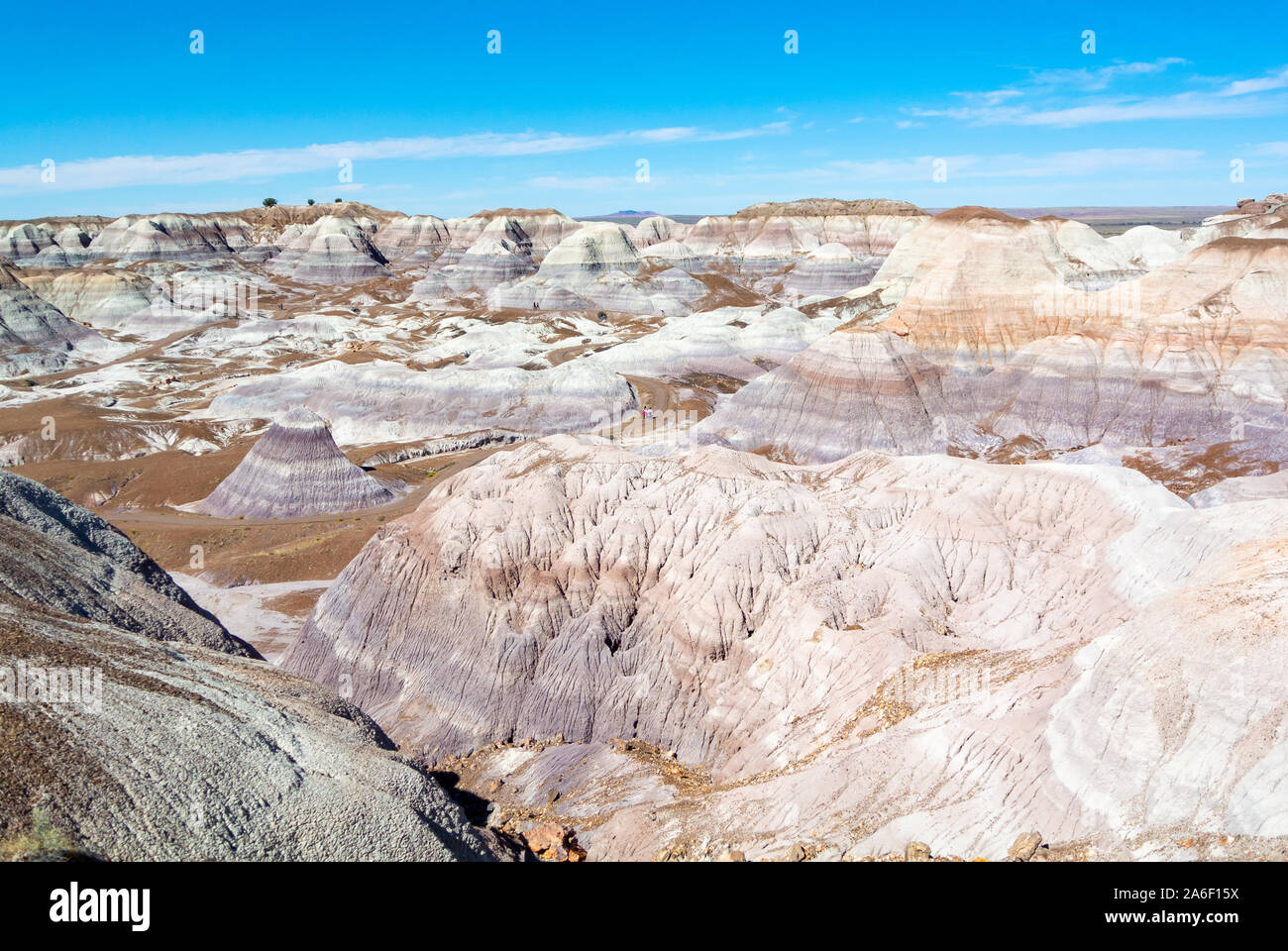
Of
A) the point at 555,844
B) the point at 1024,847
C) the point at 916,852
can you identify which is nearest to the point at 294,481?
the point at 555,844

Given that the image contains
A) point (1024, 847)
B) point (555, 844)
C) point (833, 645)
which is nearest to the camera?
point (1024, 847)

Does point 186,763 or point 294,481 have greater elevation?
point 294,481

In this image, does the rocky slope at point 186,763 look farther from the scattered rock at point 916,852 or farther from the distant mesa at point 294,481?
the distant mesa at point 294,481

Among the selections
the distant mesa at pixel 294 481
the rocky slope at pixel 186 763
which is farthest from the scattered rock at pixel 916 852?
the distant mesa at pixel 294 481

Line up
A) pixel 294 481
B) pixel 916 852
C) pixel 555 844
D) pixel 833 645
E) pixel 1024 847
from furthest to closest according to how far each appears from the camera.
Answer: pixel 294 481
pixel 833 645
pixel 555 844
pixel 916 852
pixel 1024 847

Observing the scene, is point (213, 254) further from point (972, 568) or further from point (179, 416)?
point (972, 568)

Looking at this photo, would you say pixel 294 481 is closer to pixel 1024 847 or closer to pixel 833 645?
pixel 833 645

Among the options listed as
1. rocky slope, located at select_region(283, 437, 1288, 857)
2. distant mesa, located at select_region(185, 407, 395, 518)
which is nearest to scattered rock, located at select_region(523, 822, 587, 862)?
rocky slope, located at select_region(283, 437, 1288, 857)

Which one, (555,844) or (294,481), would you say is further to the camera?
(294,481)
